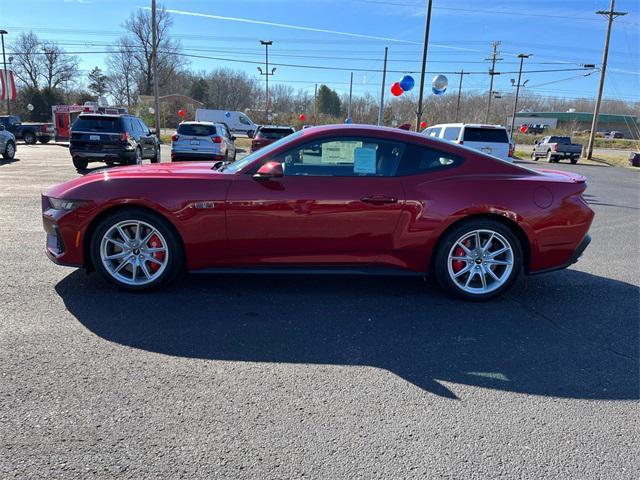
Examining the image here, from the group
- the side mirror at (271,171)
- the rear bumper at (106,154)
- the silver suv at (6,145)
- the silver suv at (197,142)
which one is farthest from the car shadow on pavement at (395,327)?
the silver suv at (6,145)

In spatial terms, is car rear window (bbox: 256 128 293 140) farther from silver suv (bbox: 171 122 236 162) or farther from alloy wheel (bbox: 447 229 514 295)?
alloy wheel (bbox: 447 229 514 295)

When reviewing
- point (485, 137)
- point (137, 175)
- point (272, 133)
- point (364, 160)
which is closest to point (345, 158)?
point (364, 160)

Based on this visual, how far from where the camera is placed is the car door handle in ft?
13.7

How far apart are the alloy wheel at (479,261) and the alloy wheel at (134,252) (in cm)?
263

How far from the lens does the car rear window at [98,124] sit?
48.2ft

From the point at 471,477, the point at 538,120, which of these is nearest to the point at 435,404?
the point at 471,477

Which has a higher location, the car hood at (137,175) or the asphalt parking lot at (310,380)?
the car hood at (137,175)

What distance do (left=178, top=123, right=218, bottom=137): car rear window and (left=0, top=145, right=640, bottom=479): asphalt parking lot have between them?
12.1 m

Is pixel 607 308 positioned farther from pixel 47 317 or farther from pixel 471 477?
Answer: pixel 47 317

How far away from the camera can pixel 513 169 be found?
4.48 metres

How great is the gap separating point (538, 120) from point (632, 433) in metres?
116

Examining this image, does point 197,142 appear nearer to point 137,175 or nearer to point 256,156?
point 137,175

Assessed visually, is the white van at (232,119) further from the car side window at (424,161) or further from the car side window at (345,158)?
the car side window at (424,161)

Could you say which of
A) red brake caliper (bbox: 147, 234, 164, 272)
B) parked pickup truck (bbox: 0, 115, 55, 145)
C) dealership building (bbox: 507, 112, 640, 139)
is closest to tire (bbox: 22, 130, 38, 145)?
parked pickup truck (bbox: 0, 115, 55, 145)
